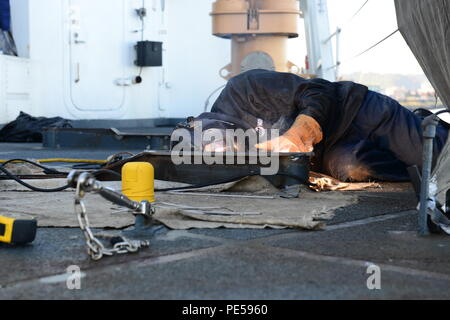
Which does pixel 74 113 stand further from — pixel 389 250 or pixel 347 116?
pixel 389 250

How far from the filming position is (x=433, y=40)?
3.03m

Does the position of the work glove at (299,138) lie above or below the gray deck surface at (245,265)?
above

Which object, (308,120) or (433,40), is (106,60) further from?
(433,40)

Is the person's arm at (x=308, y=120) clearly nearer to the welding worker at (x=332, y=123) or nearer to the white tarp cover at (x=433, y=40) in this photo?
the welding worker at (x=332, y=123)

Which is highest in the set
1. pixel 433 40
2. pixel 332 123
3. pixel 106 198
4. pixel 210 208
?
pixel 433 40

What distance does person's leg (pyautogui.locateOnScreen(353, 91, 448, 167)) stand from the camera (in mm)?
4008

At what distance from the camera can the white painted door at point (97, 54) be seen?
894 cm

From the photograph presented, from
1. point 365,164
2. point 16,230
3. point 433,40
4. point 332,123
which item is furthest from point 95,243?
point 332,123

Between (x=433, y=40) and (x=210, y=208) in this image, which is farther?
(x=433, y=40)

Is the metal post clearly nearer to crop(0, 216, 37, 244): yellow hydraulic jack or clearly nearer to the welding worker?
crop(0, 216, 37, 244): yellow hydraulic jack

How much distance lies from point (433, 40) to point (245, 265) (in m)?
1.56

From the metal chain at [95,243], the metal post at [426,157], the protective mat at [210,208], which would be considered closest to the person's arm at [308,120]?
the protective mat at [210,208]

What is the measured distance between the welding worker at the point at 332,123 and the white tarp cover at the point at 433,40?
705 millimetres

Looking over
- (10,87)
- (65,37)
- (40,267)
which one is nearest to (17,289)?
(40,267)
